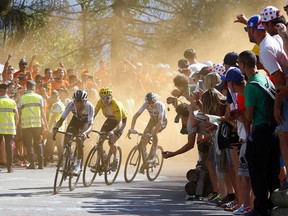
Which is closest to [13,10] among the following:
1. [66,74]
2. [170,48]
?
A: [66,74]


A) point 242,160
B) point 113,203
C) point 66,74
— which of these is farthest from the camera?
point 66,74

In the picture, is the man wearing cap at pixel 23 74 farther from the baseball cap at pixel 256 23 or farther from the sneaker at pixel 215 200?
the baseball cap at pixel 256 23

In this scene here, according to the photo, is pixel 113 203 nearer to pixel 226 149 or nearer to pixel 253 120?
pixel 226 149

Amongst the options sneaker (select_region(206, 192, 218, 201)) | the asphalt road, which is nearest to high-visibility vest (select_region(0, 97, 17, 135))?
the asphalt road

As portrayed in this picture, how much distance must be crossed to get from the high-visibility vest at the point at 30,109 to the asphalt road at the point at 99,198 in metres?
2.38

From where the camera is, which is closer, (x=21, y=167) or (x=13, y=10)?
(x=21, y=167)

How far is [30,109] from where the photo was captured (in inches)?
927

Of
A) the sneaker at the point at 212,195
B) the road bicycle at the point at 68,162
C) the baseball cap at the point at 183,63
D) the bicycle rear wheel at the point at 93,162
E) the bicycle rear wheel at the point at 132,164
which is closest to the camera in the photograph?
the sneaker at the point at 212,195

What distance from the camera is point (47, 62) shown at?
1463 inches

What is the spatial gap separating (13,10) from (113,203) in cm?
1746

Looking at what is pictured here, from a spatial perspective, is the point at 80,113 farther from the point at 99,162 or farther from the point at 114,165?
the point at 114,165

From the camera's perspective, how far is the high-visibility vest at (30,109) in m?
23.5

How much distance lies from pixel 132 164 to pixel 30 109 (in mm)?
4489

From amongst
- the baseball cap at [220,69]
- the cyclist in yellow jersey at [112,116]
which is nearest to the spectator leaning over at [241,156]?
the baseball cap at [220,69]
